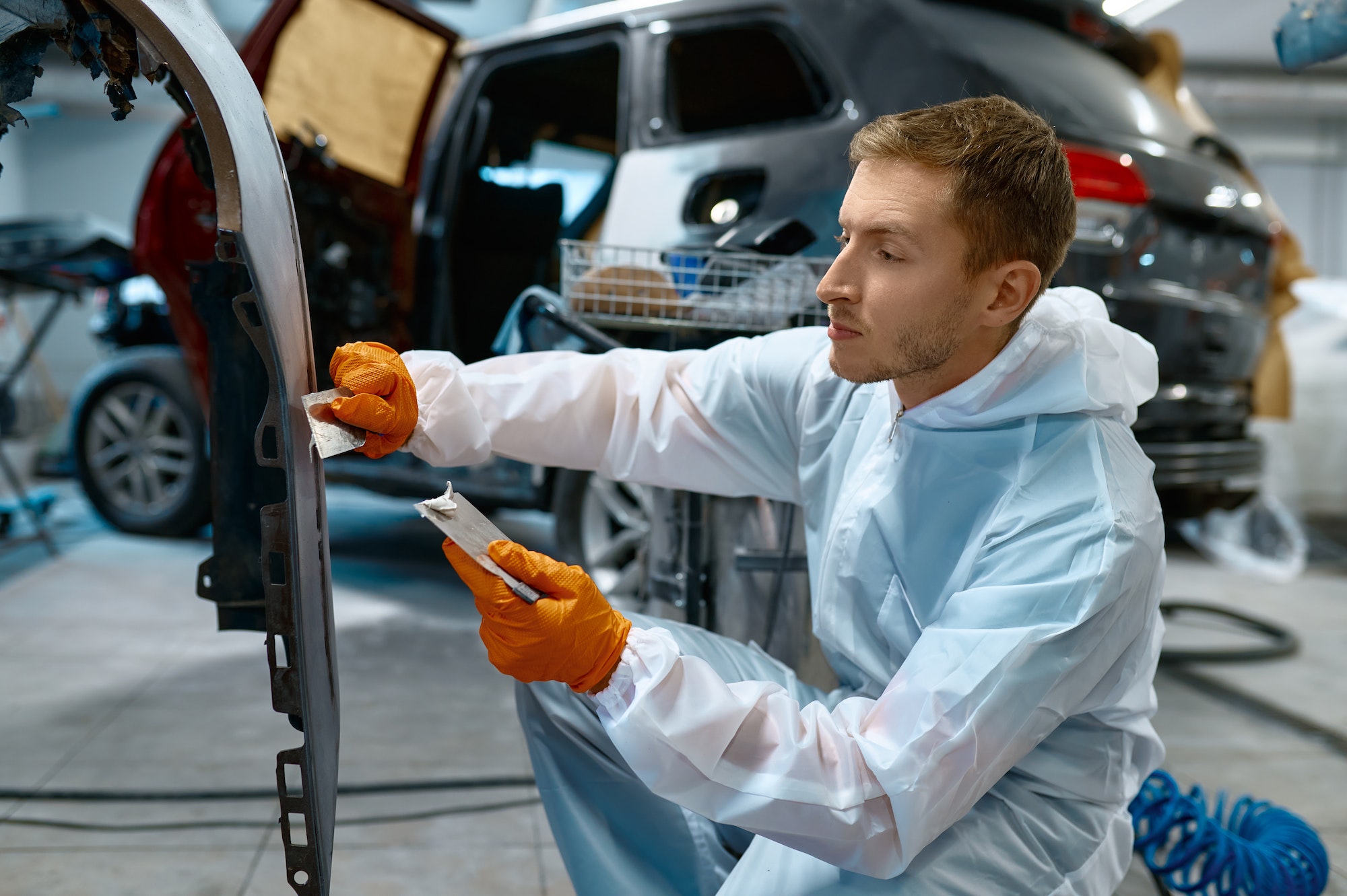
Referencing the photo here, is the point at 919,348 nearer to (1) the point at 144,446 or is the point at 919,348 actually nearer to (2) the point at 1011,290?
(2) the point at 1011,290

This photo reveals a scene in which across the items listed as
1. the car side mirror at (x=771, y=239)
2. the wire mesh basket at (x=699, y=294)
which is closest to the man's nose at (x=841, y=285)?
the wire mesh basket at (x=699, y=294)

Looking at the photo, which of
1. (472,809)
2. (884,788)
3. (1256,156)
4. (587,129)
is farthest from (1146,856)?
(1256,156)

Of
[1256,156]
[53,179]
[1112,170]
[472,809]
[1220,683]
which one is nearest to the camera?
[472,809]

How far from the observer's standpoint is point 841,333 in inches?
46.4

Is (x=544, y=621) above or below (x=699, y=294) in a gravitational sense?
below

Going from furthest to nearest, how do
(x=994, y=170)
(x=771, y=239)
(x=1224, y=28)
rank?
1. (x=1224, y=28)
2. (x=771, y=239)
3. (x=994, y=170)

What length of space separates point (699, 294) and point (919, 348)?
0.71 meters

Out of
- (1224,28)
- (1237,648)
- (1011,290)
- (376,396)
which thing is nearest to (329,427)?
(376,396)

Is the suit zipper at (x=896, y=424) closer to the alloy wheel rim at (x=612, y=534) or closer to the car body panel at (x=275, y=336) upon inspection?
the car body panel at (x=275, y=336)

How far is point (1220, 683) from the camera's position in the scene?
2.81 meters

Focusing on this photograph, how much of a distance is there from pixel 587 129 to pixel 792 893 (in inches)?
120

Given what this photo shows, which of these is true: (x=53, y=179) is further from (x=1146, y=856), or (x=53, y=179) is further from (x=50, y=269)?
(x=1146, y=856)

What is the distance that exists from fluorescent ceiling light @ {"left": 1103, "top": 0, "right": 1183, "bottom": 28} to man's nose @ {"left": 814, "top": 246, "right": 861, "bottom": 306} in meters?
7.13

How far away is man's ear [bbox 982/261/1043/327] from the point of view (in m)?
1.13
